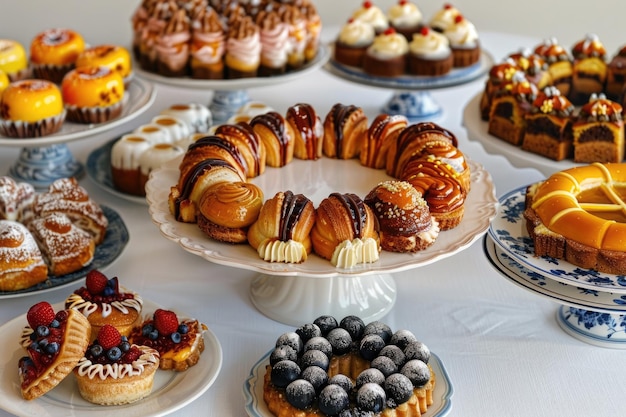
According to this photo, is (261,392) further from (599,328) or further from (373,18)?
(373,18)

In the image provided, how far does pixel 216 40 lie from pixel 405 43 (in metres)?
0.60

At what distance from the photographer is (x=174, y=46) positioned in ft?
7.90

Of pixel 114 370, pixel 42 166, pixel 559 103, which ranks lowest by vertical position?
pixel 42 166

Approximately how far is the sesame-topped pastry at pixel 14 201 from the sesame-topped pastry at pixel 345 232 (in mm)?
784

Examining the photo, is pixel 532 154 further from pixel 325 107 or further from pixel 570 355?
pixel 325 107

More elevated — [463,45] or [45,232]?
[463,45]

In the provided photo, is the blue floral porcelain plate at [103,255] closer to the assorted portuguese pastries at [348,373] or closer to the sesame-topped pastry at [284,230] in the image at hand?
the sesame-topped pastry at [284,230]

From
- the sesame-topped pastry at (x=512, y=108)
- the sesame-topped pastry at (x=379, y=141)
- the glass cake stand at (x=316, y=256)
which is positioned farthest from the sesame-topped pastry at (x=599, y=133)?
the sesame-topped pastry at (x=379, y=141)

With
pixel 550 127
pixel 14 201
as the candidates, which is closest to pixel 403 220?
pixel 550 127

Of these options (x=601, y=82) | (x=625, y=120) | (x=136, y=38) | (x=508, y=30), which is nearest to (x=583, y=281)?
(x=625, y=120)

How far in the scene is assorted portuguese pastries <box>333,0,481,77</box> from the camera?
2598 mm

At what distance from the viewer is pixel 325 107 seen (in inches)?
110

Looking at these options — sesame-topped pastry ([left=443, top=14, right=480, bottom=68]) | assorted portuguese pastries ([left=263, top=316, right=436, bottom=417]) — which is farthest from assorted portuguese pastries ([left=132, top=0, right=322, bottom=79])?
assorted portuguese pastries ([left=263, top=316, right=436, bottom=417])

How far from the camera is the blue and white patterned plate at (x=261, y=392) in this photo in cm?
137
